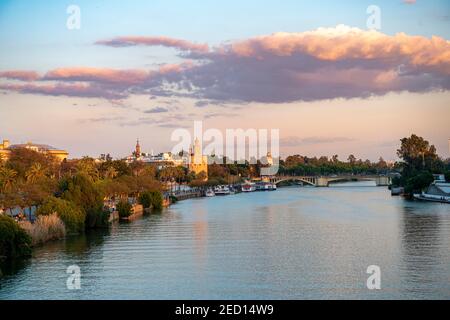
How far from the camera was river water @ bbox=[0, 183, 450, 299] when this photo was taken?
23344 millimetres

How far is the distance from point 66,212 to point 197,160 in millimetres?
113953

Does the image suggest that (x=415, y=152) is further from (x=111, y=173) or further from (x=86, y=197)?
(x=86, y=197)

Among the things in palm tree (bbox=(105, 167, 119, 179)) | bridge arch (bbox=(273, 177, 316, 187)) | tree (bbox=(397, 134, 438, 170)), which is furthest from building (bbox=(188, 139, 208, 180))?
palm tree (bbox=(105, 167, 119, 179))

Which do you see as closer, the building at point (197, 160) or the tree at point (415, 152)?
the tree at point (415, 152)

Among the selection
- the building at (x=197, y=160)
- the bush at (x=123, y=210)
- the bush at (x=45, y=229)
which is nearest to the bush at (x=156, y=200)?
the bush at (x=123, y=210)

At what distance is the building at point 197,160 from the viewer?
150m

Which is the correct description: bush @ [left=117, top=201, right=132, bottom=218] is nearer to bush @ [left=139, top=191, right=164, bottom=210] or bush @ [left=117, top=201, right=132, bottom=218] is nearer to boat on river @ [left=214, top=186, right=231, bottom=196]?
bush @ [left=139, top=191, right=164, bottom=210]

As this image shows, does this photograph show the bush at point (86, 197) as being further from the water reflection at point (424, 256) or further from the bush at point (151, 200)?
the bush at point (151, 200)

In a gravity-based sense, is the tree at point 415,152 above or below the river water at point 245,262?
above

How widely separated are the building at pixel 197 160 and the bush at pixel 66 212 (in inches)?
4143
